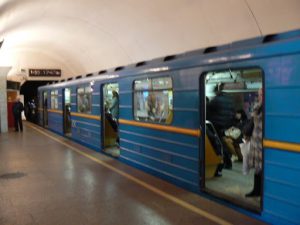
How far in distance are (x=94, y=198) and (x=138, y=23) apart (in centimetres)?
773

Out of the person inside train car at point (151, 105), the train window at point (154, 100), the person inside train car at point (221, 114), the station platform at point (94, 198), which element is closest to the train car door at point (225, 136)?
the person inside train car at point (221, 114)

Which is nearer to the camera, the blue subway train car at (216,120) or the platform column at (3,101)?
the blue subway train car at (216,120)

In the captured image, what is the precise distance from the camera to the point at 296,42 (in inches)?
159

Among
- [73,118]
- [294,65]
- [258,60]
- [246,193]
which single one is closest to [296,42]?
[294,65]

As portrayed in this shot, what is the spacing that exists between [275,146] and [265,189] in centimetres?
57

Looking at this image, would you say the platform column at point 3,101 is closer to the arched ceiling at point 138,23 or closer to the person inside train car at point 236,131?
the arched ceiling at point 138,23

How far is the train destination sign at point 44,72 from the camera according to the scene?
2586 centimetres

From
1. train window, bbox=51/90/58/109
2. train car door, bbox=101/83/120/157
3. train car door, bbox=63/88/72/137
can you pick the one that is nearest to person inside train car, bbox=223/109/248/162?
train car door, bbox=101/83/120/157

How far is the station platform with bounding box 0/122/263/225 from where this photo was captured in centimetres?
A: 491

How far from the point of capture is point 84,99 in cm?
1179

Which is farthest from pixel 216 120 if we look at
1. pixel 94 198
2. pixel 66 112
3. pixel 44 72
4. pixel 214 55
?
pixel 44 72

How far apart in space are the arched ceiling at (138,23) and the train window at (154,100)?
2.90m

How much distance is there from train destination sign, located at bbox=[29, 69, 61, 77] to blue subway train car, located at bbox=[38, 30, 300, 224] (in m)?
16.2

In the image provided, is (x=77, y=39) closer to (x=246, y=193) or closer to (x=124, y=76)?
(x=124, y=76)
